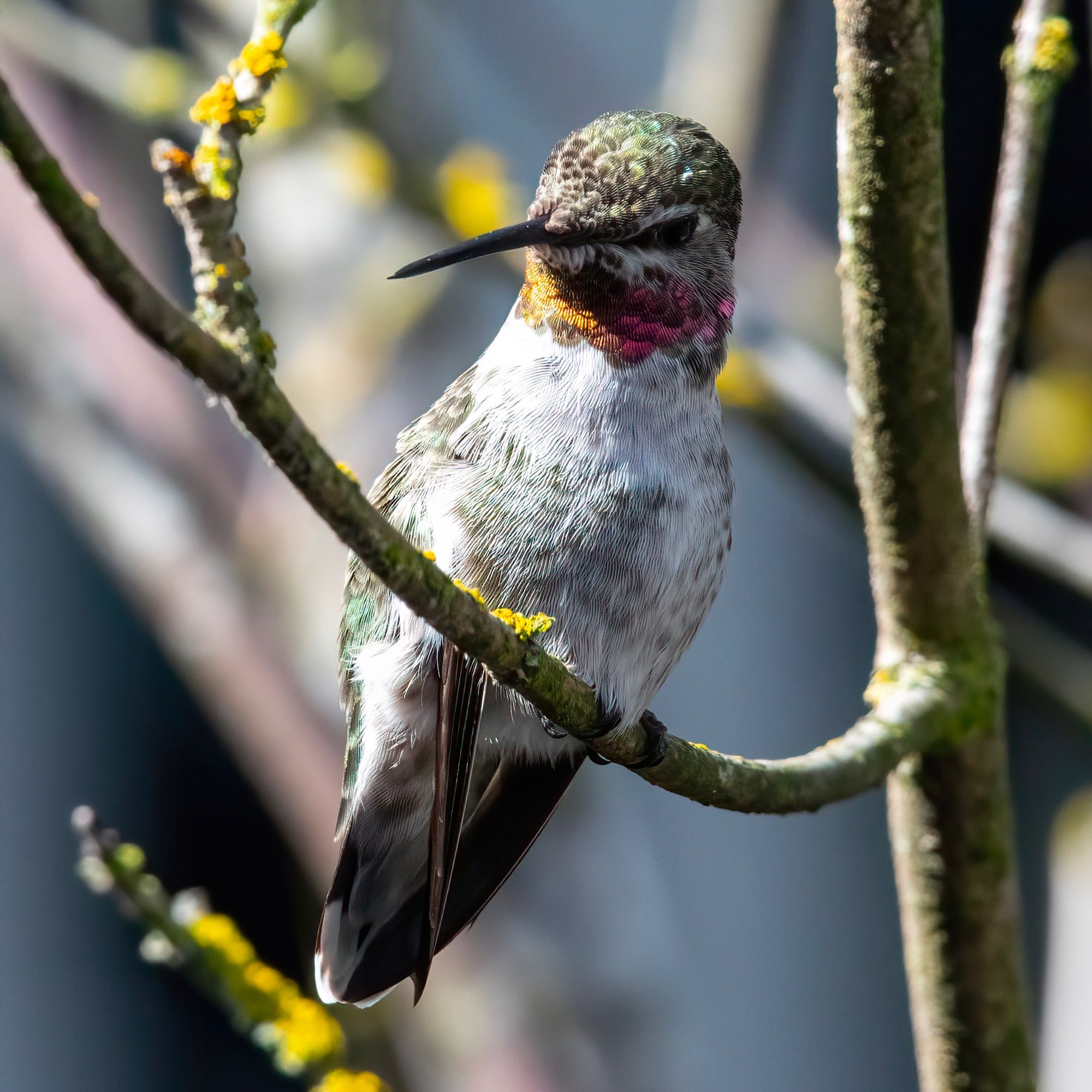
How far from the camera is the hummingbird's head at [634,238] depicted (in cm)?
166

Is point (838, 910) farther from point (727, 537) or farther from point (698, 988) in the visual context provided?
point (727, 537)

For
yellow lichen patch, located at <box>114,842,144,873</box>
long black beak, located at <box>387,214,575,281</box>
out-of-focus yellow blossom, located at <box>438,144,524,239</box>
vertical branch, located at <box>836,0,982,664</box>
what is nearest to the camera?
long black beak, located at <box>387,214,575,281</box>

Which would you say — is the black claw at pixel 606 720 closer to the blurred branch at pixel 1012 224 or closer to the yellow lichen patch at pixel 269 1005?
the yellow lichen patch at pixel 269 1005

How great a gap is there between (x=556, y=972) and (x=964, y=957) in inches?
57.3

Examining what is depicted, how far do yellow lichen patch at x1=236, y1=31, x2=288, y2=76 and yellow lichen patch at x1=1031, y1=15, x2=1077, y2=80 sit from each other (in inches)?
55.6

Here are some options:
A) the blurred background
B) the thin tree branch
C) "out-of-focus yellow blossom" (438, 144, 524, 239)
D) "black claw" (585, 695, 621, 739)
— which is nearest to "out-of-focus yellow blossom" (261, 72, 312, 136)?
the blurred background

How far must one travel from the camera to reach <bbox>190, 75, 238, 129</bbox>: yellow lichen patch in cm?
109

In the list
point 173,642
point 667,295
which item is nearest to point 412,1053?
point 173,642

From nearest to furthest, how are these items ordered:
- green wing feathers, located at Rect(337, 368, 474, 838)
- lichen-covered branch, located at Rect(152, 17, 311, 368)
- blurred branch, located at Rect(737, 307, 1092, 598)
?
lichen-covered branch, located at Rect(152, 17, 311, 368)
green wing feathers, located at Rect(337, 368, 474, 838)
blurred branch, located at Rect(737, 307, 1092, 598)

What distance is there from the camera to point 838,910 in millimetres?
6566

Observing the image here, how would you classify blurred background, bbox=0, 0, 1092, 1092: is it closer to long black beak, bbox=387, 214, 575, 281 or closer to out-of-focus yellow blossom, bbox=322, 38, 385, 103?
out-of-focus yellow blossom, bbox=322, 38, 385, 103

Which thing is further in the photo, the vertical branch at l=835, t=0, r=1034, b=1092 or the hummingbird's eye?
the hummingbird's eye

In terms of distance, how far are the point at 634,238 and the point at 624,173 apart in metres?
0.09

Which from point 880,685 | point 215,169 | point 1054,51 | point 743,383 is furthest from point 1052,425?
point 215,169
